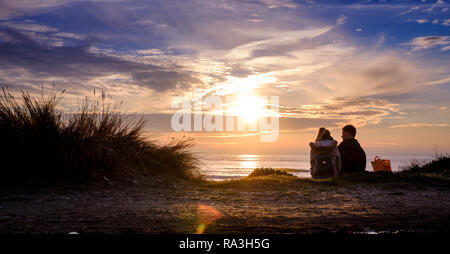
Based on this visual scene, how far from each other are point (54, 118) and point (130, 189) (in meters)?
2.40

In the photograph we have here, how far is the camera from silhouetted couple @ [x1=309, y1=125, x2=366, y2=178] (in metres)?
10.0

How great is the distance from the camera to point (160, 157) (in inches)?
363

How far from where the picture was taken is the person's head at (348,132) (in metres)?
10.7

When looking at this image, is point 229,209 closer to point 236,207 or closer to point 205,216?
point 236,207

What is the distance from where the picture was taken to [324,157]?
10070mm

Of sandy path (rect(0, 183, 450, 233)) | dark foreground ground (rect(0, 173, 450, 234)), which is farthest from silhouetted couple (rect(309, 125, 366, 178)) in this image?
sandy path (rect(0, 183, 450, 233))

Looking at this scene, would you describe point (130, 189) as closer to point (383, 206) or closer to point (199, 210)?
point (199, 210)

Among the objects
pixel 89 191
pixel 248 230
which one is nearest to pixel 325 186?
pixel 248 230

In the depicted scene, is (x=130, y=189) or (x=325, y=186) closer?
(x=130, y=189)

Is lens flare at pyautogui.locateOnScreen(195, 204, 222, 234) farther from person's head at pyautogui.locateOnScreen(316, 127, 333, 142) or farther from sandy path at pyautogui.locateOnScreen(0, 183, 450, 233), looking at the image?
person's head at pyautogui.locateOnScreen(316, 127, 333, 142)

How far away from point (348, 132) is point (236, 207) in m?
6.25

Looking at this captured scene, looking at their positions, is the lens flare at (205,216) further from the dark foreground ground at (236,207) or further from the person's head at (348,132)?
the person's head at (348,132)

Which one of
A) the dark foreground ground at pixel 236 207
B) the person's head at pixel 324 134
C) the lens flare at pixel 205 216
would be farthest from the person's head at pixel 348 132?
the lens flare at pixel 205 216

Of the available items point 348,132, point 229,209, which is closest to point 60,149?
point 229,209
